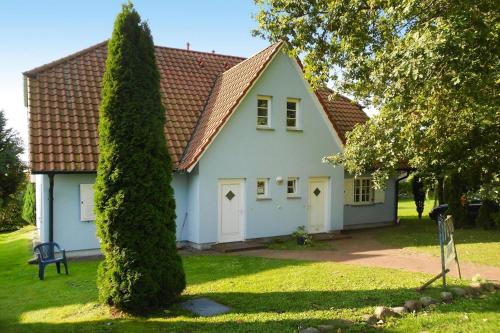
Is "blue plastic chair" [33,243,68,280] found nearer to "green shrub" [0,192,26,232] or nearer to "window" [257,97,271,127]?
"window" [257,97,271,127]

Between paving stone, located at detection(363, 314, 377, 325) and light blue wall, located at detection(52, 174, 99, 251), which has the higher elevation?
light blue wall, located at detection(52, 174, 99, 251)

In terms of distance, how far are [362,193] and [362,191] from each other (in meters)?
0.10

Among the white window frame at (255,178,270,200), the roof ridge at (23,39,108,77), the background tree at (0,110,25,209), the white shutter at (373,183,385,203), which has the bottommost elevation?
the white shutter at (373,183,385,203)

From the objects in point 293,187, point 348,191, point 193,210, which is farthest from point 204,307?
point 348,191

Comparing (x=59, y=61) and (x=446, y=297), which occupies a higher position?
(x=59, y=61)

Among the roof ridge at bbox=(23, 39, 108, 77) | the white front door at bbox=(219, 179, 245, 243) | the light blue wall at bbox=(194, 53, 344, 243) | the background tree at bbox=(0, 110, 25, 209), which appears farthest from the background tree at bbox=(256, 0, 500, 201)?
the background tree at bbox=(0, 110, 25, 209)

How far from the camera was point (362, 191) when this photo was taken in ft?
68.3

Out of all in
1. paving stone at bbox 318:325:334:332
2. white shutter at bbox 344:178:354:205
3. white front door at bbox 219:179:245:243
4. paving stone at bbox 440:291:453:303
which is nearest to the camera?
paving stone at bbox 318:325:334:332

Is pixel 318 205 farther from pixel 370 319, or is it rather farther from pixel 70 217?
pixel 370 319

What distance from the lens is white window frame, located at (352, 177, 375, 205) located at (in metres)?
20.5

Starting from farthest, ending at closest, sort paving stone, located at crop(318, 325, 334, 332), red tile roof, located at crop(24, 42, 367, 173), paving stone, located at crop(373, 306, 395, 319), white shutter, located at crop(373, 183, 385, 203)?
white shutter, located at crop(373, 183, 385, 203) < red tile roof, located at crop(24, 42, 367, 173) < paving stone, located at crop(373, 306, 395, 319) < paving stone, located at crop(318, 325, 334, 332)

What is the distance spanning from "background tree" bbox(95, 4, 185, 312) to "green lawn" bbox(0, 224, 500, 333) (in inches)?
22.3

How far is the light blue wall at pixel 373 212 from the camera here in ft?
66.4

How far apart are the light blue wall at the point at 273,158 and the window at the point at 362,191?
2.68 metres
